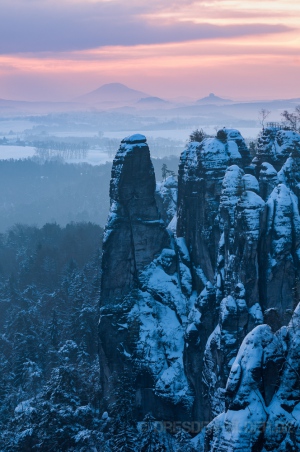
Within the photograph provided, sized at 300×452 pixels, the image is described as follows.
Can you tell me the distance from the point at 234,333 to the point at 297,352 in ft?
32.5

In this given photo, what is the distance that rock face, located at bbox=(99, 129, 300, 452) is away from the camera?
3456cm

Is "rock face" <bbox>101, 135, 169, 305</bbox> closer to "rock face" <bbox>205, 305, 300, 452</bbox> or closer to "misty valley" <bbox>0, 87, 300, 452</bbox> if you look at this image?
"misty valley" <bbox>0, 87, 300, 452</bbox>

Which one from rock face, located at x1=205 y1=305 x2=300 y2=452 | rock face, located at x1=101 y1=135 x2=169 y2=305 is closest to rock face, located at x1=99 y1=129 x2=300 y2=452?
rock face, located at x1=101 y1=135 x2=169 y2=305

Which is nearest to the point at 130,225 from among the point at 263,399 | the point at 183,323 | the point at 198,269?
the point at 198,269

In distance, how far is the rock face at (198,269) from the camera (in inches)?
1361

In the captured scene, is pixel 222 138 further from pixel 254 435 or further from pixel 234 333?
pixel 254 435

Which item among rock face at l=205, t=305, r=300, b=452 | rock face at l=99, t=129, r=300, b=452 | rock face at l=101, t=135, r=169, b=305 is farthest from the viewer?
rock face at l=101, t=135, r=169, b=305

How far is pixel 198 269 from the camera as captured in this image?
40.9 metres

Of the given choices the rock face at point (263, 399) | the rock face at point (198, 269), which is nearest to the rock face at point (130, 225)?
the rock face at point (198, 269)

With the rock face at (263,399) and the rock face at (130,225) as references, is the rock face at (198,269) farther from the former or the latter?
the rock face at (263,399)

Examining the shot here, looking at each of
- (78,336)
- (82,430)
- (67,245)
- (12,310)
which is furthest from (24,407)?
(67,245)

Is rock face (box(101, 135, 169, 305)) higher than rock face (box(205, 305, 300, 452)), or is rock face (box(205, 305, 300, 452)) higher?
rock face (box(101, 135, 169, 305))

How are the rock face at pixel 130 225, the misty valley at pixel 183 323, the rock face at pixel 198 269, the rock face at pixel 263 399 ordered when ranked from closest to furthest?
the rock face at pixel 263 399
the misty valley at pixel 183 323
the rock face at pixel 198 269
the rock face at pixel 130 225

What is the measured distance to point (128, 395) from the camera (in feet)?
116
